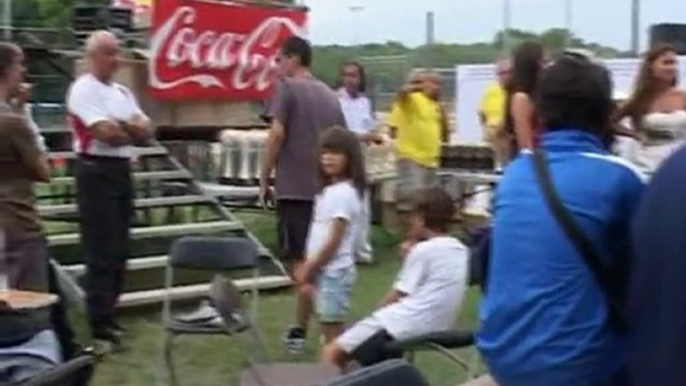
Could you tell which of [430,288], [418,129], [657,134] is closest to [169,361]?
[430,288]

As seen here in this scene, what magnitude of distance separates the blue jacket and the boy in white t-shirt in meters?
1.99

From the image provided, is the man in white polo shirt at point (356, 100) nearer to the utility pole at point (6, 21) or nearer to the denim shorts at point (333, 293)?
the utility pole at point (6, 21)

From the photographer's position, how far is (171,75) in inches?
473

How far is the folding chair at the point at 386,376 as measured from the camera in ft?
7.90

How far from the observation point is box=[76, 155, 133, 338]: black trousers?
771 centimetres

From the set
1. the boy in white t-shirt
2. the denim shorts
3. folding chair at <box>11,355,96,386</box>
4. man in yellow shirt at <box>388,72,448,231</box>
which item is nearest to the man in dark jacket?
folding chair at <box>11,355,96,386</box>

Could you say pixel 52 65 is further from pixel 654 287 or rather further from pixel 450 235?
pixel 654 287

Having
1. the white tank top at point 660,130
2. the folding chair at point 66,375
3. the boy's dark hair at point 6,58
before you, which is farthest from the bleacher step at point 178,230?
the folding chair at point 66,375

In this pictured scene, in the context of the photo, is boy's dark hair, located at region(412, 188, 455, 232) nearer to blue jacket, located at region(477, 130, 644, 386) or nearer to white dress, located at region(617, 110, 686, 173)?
Answer: white dress, located at region(617, 110, 686, 173)

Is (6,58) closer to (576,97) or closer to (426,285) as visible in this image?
(426,285)

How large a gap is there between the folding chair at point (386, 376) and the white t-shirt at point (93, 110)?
17.3ft

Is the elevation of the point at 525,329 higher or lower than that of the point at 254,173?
higher

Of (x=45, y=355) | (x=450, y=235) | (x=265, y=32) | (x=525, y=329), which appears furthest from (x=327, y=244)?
(x=265, y=32)

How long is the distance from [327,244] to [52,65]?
698 cm
